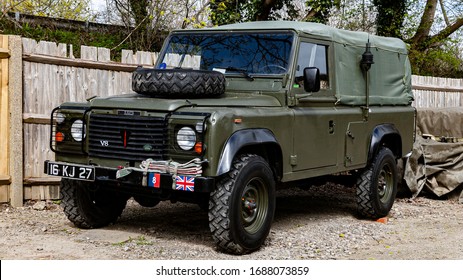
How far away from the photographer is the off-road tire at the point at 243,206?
5.95 meters

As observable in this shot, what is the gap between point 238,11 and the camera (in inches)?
758

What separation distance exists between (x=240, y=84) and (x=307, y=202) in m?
3.35

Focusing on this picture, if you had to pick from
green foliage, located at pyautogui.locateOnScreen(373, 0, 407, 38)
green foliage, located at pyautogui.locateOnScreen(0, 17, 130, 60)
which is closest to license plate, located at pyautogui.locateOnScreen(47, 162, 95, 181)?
green foliage, located at pyautogui.locateOnScreen(0, 17, 130, 60)

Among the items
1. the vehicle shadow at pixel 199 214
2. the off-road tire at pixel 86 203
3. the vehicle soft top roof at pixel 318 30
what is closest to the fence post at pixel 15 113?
the vehicle shadow at pixel 199 214

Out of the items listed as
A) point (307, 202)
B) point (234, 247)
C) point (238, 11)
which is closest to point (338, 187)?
point (307, 202)

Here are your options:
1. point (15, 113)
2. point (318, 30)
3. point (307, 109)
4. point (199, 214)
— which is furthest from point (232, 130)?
point (15, 113)

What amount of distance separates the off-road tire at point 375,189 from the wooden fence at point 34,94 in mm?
3676

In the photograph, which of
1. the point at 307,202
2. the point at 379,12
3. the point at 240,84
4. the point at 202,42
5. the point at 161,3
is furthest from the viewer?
the point at 379,12

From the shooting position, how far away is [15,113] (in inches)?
A: 328

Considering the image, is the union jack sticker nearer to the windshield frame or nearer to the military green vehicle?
the military green vehicle

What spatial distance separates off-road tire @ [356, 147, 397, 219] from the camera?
8.41 metres

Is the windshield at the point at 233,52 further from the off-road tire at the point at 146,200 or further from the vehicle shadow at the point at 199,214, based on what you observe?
the vehicle shadow at the point at 199,214

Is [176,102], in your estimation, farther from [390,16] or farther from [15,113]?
[390,16]
